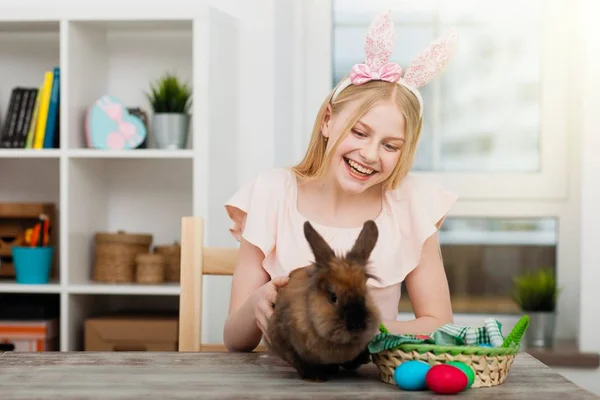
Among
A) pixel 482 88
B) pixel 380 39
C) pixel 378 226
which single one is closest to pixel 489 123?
pixel 482 88

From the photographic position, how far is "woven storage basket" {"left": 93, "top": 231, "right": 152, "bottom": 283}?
2.50m

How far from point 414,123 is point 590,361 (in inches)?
53.6

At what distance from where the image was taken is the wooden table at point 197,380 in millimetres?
1027

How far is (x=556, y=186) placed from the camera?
270 cm

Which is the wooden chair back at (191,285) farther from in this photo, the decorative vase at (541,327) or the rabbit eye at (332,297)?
the decorative vase at (541,327)

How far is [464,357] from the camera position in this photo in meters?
1.07

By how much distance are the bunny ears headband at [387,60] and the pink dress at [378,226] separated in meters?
0.20

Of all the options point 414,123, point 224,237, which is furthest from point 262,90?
point 414,123

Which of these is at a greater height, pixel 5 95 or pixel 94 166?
pixel 5 95

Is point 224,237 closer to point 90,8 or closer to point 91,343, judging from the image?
point 91,343

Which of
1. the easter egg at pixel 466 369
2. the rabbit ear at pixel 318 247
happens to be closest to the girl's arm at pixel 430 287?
the easter egg at pixel 466 369

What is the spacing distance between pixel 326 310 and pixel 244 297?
0.65 metres

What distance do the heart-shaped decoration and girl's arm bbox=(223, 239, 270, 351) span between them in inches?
39.7

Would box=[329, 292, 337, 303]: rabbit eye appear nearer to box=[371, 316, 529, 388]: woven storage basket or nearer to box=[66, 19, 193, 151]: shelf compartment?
box=[371, 316, 529, 388]: woven storage basket
